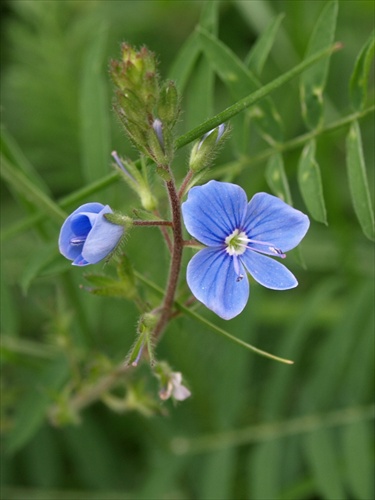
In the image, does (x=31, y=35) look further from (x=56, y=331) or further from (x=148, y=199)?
(x=148, y=199)

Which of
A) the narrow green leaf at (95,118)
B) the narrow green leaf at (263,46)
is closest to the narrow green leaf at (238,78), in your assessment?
the narrow green leaf at (263,46)

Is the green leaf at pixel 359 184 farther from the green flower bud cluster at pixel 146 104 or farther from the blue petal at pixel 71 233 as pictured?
the blue petal at pixel 71 233

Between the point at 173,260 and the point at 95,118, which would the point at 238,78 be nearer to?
the point at 95,118

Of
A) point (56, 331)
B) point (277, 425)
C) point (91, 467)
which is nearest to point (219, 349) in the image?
point (277, 425)

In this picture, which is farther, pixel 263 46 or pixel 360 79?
pixel 263 46

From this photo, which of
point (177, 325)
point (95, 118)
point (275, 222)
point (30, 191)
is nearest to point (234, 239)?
point (275, 222)

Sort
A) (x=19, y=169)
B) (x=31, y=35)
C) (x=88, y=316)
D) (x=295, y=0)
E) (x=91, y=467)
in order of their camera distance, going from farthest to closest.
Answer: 1. (x=31, y=35)
2. (x=295, y=0)
3. (x=91, y=467)
4. (x=88, y=316)
5. (x=19, y=169)

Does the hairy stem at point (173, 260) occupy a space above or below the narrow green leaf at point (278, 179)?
below
